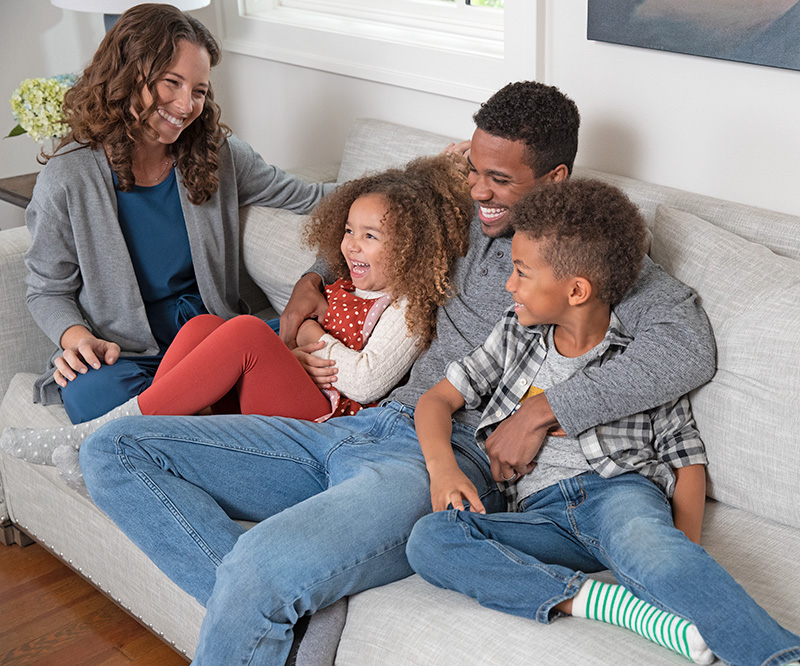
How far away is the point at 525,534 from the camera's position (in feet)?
4.56

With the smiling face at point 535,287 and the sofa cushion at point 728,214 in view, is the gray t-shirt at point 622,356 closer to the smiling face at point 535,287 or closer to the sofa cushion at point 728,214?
the smiling face at point 535,287

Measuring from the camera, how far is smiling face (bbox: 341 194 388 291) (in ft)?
5.79

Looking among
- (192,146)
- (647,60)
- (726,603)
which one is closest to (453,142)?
(647,60)

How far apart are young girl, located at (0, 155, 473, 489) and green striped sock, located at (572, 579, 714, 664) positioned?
24.6 inches

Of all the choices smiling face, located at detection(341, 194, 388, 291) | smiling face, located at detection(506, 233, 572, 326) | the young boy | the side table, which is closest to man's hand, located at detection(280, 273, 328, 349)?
smiling face, located at detection(341, 194, 388, 291)

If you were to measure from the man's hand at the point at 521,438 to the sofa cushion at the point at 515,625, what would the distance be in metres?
0.22

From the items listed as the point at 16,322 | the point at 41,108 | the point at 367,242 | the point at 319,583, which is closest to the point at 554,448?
the point at 319,583

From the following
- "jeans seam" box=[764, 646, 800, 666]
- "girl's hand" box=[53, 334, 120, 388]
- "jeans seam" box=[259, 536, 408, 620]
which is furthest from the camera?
"girl's hand" box=[53, 334, 120, 388]

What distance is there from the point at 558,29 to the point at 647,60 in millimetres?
234

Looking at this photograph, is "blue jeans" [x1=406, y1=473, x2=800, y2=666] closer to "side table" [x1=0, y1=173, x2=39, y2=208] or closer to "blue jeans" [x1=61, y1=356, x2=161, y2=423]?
"blue jeans" [x1=61, y1=356, x2=161, y2=423]

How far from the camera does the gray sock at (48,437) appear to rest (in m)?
1.68

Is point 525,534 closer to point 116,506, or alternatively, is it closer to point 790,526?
point 790,526

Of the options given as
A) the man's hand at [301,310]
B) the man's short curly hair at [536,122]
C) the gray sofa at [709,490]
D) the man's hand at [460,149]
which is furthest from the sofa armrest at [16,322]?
the man's short curly hair at [536,122]

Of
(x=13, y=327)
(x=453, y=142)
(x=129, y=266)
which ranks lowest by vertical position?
(x=13, y=327)
